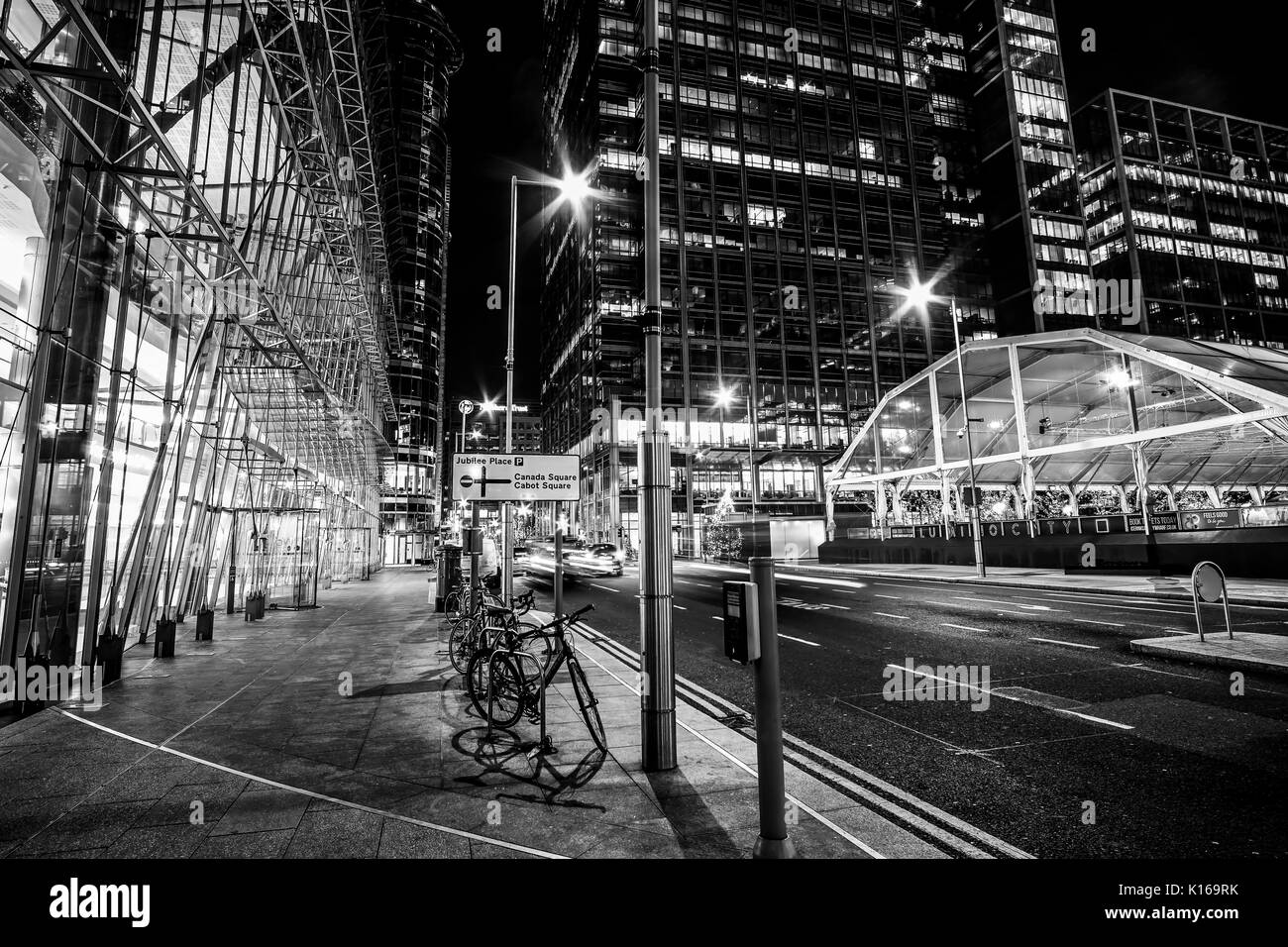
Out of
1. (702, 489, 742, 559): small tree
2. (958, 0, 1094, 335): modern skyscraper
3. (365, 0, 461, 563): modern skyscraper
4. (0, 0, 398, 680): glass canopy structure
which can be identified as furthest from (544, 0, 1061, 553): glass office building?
(0, 0, 398, 680): glass canopy structure

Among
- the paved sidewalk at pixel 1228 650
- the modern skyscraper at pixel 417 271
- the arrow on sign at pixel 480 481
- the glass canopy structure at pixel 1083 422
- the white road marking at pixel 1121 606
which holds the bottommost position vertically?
the white road marking at pixel 1121 606

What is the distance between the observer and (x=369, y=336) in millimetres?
31250

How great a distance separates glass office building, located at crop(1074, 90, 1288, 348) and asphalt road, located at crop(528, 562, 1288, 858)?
315 feet

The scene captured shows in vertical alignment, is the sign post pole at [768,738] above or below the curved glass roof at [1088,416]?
below

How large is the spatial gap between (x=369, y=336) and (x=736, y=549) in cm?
2762

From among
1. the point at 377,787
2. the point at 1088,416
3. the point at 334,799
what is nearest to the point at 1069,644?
the point at 377,787

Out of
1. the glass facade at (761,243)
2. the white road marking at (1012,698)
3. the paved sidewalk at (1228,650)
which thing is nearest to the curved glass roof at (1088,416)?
the paved sidewalk at (1228,650)

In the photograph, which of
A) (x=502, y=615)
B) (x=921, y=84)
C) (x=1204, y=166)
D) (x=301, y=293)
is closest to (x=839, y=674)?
(x=502, y=615)

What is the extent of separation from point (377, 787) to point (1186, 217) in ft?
396

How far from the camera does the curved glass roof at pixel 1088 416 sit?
80.1ft

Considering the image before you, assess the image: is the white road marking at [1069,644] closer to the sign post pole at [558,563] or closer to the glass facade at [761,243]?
the sign post pole at [558,563]

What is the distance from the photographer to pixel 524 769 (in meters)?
4.99

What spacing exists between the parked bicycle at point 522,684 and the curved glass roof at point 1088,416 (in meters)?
25.9
